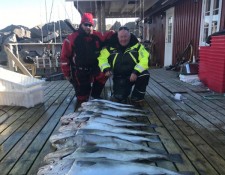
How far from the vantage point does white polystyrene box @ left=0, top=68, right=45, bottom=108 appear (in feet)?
13.5

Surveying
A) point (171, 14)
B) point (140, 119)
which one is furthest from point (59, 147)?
point (171, 14)

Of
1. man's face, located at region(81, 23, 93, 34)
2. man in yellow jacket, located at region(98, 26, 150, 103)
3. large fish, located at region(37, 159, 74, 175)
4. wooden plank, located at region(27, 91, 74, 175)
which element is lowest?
wooden plank, located at region(27, 91, 74, 175)

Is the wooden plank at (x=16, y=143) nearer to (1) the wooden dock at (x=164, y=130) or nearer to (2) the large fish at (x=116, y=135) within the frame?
(1) the wooden dock at (x=164, y=130)

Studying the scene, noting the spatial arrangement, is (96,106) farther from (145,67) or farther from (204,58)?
(204,58)

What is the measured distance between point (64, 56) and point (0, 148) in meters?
2.23

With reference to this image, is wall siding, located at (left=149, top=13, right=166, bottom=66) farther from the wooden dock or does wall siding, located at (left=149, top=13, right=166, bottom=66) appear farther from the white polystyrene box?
the white polystyrene box

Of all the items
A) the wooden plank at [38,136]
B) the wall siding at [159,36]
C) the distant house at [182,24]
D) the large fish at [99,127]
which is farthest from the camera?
the wall siding at [159,36]

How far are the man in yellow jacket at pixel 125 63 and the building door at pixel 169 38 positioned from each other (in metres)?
6.55

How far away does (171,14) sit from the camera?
10.5 metres

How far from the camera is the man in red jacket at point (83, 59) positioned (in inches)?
177

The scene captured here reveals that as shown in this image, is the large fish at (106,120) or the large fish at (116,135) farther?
the large fish at (106,120)

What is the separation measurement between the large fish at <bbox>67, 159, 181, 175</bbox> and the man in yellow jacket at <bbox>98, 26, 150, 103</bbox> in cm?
247

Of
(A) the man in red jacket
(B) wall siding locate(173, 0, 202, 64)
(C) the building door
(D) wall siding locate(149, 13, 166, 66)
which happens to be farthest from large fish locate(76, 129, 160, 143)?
→ (D) wall siding locate(149, 13, 166, 66)

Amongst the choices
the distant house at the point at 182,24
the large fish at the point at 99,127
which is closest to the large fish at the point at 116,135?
the large fish at the point at 99,127
